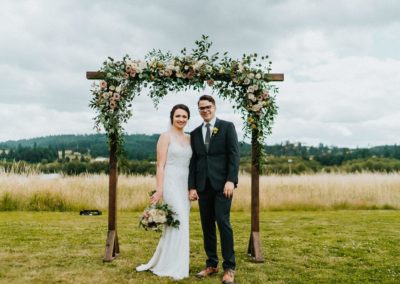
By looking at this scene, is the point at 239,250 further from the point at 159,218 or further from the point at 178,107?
the point at 178,107

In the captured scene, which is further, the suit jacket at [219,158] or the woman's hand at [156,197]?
the woman's hand at [156,197]

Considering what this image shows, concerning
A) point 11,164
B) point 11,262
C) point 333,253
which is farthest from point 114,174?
point 11,164

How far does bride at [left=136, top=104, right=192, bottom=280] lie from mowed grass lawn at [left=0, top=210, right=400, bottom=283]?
316 millimetres

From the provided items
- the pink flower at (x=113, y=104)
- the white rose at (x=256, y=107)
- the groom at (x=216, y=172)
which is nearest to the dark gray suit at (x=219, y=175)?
the groom at (x=216, y=172)

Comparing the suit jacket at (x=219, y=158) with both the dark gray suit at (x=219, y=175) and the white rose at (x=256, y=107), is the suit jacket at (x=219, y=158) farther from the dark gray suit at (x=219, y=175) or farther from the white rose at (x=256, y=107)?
the white rose at (x=256, y=107)

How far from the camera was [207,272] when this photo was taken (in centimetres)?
638

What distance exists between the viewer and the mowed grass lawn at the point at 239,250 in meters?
6.38

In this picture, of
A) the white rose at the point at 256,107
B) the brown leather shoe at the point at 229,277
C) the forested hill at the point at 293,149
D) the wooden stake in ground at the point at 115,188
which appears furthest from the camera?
the forested hill at the point at 293,149

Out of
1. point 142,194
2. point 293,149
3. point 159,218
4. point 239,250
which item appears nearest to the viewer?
point 159,218

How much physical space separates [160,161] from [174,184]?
36cm

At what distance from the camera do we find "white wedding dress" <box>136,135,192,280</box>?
638cm

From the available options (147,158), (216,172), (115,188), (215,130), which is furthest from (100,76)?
(147,158)

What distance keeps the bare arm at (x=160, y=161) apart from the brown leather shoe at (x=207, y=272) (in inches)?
43.3

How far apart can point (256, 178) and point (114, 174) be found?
2.15 metres
